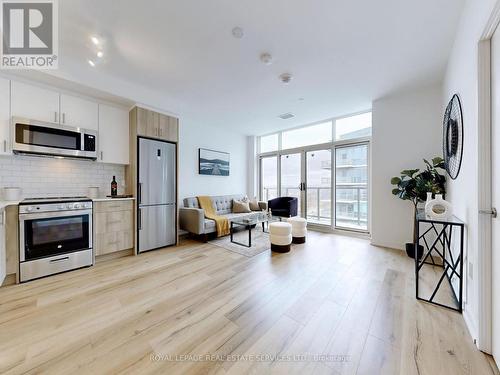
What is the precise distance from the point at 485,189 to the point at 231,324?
81.6 inches

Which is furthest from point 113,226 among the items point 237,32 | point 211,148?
point 237,32

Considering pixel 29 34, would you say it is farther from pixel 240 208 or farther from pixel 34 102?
pixel 240 208

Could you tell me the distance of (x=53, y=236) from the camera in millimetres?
2439

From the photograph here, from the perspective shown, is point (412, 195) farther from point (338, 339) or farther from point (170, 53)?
point (170, 53)

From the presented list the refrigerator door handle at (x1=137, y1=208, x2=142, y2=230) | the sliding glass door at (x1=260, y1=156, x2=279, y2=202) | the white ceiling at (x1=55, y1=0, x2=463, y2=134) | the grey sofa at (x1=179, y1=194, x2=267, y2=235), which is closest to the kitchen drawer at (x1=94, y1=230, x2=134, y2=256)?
the refrigerator door handle at (x1=137, y1=208, x2=142, y2=230)

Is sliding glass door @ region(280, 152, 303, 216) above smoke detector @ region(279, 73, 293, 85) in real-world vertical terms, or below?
below

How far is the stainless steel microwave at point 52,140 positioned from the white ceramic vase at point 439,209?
4199 mm

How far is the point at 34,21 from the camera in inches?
76.1

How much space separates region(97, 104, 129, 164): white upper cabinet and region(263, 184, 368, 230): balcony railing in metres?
3.93

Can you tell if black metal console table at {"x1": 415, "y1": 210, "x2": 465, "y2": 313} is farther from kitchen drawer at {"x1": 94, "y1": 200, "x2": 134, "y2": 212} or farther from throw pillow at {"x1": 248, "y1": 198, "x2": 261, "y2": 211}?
kitchen drawer at {"x1": 94, "y1": 200, "x2": 134, "y2": 212}

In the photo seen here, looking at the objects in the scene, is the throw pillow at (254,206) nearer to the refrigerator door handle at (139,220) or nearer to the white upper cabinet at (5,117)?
the refrigerator door handle at (139,220)

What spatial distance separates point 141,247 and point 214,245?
46.3 inches

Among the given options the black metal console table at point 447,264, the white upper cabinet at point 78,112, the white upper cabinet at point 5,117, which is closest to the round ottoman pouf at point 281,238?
the black metal console table at point 447,264

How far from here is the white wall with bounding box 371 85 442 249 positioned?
10.3ft
